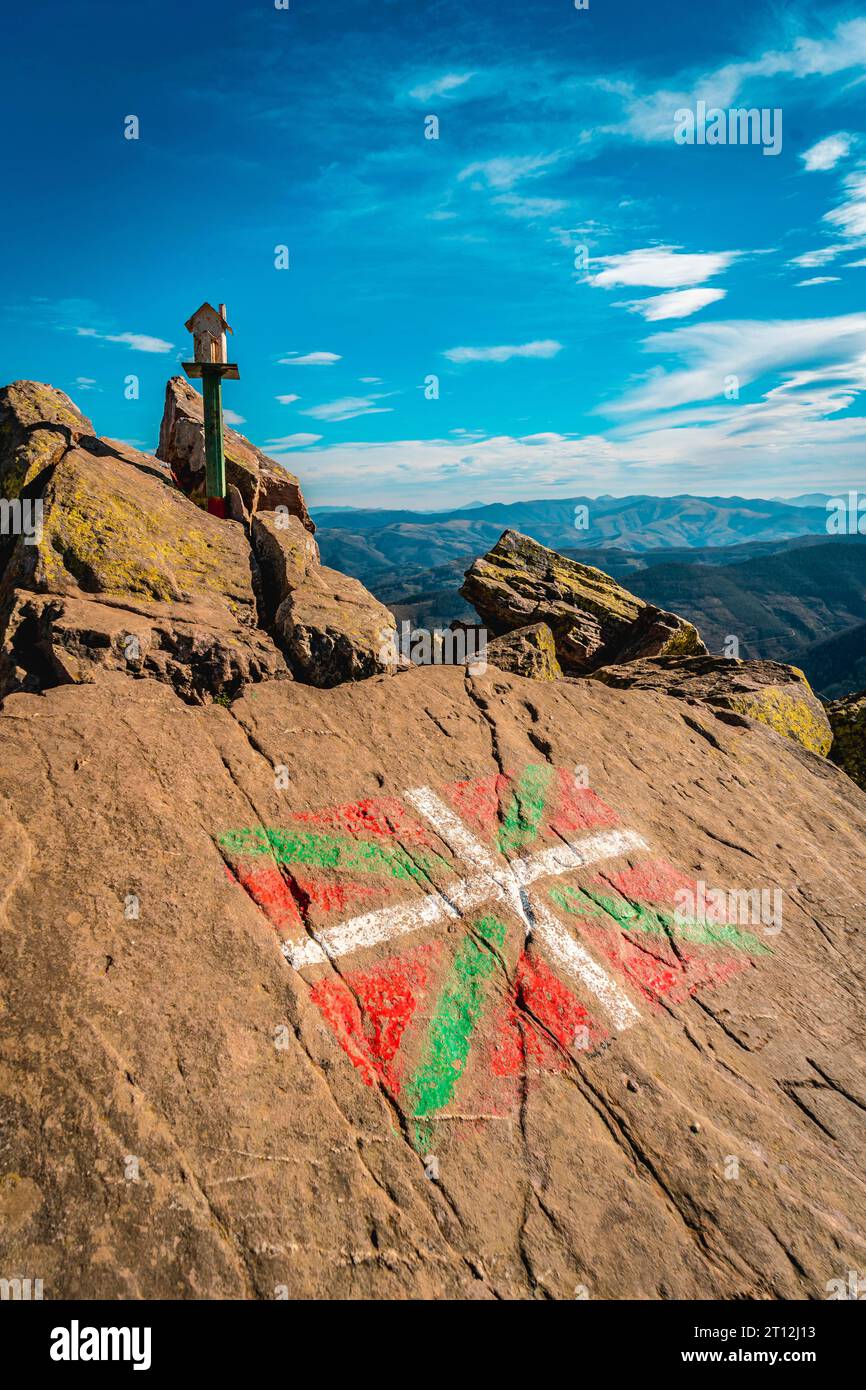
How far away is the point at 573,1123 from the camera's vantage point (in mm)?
5836

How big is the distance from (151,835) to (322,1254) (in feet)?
11.5

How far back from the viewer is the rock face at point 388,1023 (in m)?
4.65

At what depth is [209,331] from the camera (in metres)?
11.6

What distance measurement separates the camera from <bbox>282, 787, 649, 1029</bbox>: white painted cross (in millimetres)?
6492

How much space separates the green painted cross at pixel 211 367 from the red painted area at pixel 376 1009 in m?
8.86

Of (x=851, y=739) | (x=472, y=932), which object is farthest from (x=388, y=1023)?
(x=851, y=739)

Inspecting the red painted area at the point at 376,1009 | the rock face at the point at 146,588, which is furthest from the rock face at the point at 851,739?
the red painted area at the point at 376,1009

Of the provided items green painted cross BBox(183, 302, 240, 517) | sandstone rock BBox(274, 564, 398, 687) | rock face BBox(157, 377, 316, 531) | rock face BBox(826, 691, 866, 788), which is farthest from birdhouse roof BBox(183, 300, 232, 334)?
rock face BBox(826, 691, 866, 788)

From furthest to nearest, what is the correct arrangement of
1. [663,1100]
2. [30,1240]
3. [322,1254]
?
[663,1100]
[322,1254]
[30,1240]

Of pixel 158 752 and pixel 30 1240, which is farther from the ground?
pixel 158 752

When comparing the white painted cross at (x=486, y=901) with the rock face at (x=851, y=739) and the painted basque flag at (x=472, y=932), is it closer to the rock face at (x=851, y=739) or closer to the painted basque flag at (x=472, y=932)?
the painted basque flag at (x=472, y=932)

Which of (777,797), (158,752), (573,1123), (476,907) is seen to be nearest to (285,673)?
(158,752)

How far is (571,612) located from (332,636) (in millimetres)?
9340

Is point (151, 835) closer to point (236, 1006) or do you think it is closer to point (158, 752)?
point (158, 752)
